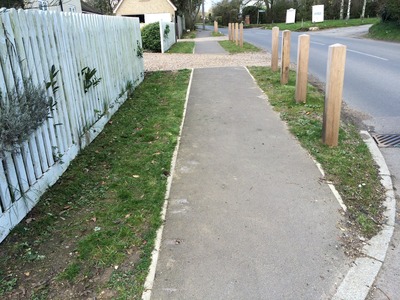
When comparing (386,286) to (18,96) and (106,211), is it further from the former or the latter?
(18,96)

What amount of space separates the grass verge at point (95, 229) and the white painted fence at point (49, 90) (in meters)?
0.20

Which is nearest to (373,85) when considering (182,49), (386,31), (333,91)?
(333,91)

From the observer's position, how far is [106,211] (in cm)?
379

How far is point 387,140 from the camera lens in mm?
5980

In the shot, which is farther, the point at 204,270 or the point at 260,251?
the point at 260,251

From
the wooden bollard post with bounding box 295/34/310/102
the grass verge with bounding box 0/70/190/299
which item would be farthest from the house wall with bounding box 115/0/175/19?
the grass verge with bounding box 0/70/190/299

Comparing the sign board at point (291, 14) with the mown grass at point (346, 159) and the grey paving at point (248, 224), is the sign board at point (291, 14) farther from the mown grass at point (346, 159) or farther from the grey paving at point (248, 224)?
the grey paving at point (248, 224)

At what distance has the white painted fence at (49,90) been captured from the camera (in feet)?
11.3

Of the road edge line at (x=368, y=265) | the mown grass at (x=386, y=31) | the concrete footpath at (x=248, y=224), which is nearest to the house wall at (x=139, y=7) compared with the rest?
the mown grass at (x=386, y=31)

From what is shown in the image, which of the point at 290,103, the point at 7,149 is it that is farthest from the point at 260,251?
the point at 290,103

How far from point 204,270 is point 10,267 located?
1561mm

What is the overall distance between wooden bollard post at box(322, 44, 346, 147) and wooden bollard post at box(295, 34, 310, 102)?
226 cm

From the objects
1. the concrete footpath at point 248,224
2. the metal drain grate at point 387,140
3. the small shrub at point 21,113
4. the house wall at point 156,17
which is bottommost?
the metal drain grate at point 387,140

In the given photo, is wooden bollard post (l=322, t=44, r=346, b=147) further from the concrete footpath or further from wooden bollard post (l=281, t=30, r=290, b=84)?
wooden bollard post (l=281, t=30, r=290, b=84)
